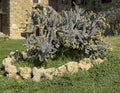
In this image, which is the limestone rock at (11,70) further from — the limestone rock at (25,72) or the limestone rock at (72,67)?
Answer: the limestone rock at (72,67)

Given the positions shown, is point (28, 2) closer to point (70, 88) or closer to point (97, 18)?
point (97, 18)

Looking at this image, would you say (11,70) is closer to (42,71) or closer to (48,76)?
(42,71)

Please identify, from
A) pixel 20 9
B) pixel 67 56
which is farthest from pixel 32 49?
pixel 20 9

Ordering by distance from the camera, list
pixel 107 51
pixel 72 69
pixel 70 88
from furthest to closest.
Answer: pixel 107 51, pixel 72 69, pixel 70 88

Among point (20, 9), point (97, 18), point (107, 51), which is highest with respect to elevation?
point (97, 18)

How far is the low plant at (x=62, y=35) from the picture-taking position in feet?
31.2

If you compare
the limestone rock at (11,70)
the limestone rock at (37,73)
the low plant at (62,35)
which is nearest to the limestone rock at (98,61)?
the low plant at (62,35)

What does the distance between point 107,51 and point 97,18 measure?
1.12 m

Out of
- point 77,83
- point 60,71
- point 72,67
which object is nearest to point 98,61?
point 72,67

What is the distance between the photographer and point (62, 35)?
31.8 feet

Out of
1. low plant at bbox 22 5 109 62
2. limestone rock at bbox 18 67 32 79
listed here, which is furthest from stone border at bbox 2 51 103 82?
low plant at bbox 22 5 109 62

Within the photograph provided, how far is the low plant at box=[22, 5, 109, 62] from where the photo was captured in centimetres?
951

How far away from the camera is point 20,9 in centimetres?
2786

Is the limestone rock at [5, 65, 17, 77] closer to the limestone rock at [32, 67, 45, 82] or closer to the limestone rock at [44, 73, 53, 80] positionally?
the limestone rock at [32, 67, 45, 82]
